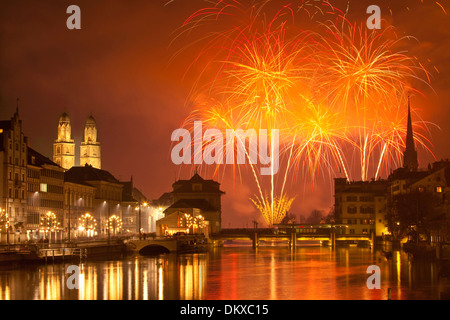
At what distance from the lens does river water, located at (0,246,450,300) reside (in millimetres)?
62562

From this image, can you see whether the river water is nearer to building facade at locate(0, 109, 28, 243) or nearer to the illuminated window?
building facade at locate(0, 109, 28, 243)

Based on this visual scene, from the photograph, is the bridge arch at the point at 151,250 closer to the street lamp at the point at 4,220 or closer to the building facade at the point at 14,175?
the building facade at the point at 14,175

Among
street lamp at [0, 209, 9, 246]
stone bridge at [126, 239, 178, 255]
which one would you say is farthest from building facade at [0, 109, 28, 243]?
stone bridge at [126, 239, 178, 255]

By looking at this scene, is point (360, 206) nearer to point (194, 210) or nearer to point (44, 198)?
point (194, 210)

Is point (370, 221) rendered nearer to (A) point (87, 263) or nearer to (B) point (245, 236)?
(B) point (245, 236)

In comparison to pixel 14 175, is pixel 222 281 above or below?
below

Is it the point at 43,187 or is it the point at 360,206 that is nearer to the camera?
the point at 43,187

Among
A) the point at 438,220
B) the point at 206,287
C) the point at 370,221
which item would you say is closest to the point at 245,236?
the point at 370,221

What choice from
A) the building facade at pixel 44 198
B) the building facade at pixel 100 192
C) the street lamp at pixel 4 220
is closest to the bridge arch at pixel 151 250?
the building facade at pixel 44 198

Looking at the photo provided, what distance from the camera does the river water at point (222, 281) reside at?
62562 millimetres

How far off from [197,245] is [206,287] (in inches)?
2513

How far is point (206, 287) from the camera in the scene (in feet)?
226

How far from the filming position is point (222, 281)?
74062 millimetres

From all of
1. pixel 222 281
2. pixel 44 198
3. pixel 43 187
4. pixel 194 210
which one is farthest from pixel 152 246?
pixel 222 281
